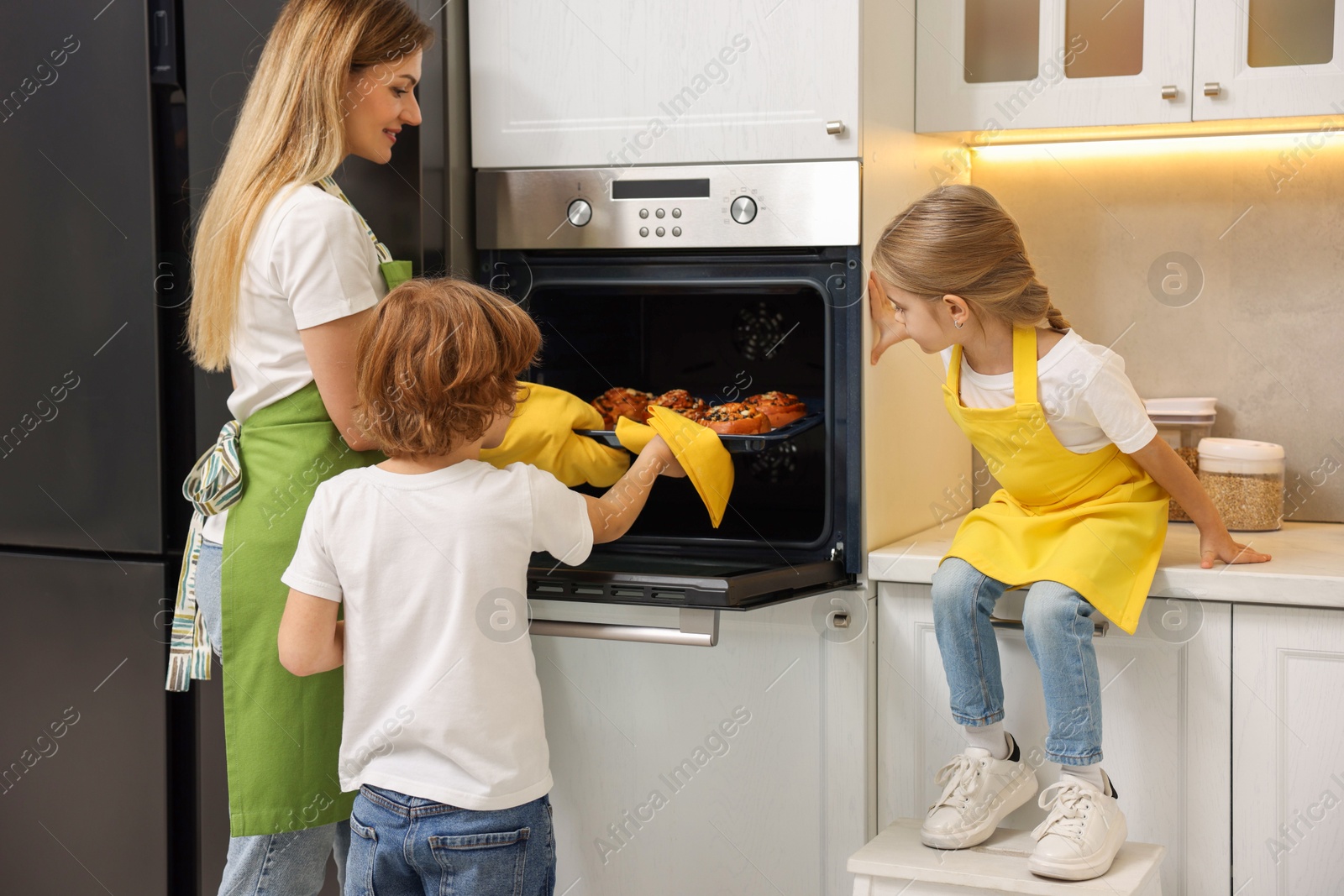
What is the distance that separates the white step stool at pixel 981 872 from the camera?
1.37m

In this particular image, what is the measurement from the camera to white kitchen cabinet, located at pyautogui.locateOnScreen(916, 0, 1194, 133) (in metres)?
1.73

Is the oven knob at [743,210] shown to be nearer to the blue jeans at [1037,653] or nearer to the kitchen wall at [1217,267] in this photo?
the blue jeans at [1037,653]

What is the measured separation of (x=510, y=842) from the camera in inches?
47.8

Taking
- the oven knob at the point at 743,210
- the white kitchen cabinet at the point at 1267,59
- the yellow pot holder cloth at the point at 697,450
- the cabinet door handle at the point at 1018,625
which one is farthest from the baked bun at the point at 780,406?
the white kitchen cabinet at the point at 1267,59

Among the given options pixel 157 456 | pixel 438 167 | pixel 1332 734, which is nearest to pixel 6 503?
pixel 157 456

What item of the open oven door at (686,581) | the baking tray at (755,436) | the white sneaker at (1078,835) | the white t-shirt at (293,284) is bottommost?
the white sneaker at (1078,835)

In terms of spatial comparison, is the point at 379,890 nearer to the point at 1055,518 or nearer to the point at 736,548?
the point at 736,548

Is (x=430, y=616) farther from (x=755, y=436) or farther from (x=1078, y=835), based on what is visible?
(x=1078, y=835)

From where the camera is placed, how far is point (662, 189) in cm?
167

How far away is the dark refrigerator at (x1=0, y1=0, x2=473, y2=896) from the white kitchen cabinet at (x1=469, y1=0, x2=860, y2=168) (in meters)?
0.07

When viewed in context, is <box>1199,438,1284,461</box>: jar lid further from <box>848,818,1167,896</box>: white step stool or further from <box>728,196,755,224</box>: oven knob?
<box>728,196,755,224</box>: oven knob

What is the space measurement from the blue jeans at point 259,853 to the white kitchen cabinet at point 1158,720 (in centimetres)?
81

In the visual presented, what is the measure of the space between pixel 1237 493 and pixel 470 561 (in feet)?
3.97

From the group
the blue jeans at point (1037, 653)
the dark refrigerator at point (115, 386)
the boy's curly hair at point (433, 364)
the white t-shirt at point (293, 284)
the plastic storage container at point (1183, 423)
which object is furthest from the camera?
the plastic storage container at point (1183, 423)
